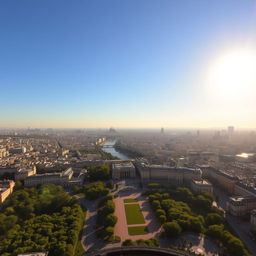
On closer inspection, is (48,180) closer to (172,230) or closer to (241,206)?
(172,230)

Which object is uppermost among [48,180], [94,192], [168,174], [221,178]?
[221,178]

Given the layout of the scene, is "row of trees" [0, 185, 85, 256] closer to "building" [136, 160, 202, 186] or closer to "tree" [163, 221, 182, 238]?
"tree" [163, 221, 182, 238]

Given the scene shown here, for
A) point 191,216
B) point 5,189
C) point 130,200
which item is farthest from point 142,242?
point 5,189

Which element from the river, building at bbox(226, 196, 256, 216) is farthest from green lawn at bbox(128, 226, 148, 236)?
the river

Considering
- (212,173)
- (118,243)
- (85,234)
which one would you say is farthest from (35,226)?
(212,173)

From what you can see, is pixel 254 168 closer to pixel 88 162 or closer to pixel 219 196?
pixel 219 196

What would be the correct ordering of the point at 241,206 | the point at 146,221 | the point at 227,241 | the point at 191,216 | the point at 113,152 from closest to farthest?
the point at 227,241
the point at 191,216
the point at 146,221
the point at 241,206
the point at 113,152
